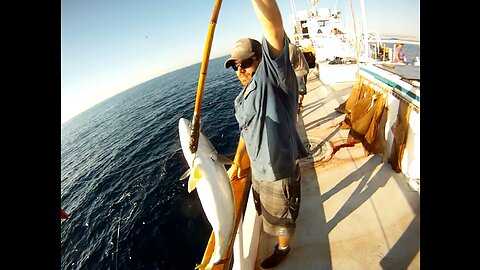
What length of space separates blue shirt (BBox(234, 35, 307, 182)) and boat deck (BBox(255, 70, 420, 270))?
4.96ft

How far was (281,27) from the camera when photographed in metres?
1.75

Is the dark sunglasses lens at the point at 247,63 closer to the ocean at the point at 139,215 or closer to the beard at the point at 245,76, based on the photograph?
the beard at the point at 245,76

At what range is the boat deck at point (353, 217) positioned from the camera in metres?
3.04

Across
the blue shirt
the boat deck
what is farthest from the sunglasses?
the boat deck

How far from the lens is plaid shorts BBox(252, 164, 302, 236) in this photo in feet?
8.36

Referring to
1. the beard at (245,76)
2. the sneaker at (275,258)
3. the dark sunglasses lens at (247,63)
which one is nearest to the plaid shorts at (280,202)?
the sneaker at (275,258)

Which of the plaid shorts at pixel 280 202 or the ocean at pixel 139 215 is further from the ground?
the plaid shorts at pixel 280 202

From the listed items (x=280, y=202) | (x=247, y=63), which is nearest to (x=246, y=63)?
(x=247, y=63)

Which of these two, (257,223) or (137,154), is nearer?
(257,223)

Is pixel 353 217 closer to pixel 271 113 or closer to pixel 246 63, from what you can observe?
pixel 271 113
